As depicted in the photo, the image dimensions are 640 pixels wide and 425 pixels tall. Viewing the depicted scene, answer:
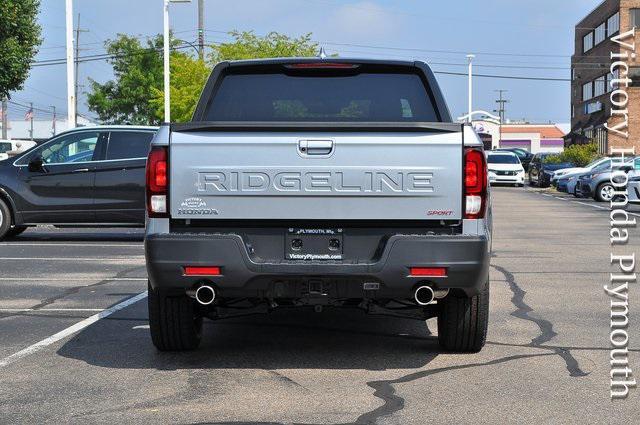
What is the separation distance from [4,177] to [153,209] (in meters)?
10.6

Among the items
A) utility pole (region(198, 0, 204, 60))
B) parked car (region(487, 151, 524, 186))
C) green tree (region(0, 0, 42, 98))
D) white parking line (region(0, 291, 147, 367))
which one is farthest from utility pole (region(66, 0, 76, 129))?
parked car (region(487, 151, 524, 186))

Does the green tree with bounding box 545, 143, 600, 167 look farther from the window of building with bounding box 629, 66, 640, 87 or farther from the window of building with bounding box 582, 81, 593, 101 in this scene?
the window of building with bounding box 582, 81, 593, 101

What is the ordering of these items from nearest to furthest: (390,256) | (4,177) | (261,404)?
(261,404)
(390,256)
(4,177)

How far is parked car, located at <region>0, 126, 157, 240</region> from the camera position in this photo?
16.1m

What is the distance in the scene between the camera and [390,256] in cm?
653

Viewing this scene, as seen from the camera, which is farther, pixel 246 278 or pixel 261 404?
pixel 246 278

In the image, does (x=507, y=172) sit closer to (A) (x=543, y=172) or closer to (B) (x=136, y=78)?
(A) (x=543, y=172)

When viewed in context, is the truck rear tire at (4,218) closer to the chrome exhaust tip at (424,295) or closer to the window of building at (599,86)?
the chrome exhaust tip at (424,295)

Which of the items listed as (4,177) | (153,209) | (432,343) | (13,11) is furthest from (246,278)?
(13,11)

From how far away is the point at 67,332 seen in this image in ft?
27.7

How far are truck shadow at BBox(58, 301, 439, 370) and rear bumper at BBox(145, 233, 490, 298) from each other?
0.68 meters

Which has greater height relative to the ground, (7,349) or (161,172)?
(161,172)

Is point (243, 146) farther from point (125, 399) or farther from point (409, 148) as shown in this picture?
point (125, 399)

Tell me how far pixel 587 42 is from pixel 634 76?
1837cm
